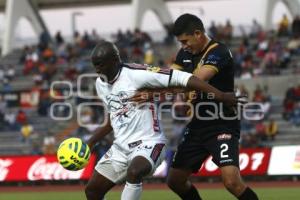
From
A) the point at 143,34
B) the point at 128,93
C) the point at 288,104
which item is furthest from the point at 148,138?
the point at 143,34

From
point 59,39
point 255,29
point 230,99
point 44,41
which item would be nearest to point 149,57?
point 255,29

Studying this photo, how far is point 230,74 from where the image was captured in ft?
28.0

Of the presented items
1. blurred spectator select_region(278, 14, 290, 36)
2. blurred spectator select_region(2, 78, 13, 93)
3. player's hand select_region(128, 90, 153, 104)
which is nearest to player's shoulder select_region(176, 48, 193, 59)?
player's hand select_region(128, 90, 153, 104)

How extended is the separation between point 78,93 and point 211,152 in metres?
19.9

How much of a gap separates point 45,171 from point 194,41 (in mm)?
13683

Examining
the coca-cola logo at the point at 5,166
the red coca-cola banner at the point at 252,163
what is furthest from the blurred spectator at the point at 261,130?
the coca-cola logo at the point at 5,166

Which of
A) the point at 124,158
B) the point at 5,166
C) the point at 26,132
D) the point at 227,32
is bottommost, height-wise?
the point at 26,132

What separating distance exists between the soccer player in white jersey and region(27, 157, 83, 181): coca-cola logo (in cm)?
1295

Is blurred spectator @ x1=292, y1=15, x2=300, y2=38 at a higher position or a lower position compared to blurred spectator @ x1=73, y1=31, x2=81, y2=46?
higher

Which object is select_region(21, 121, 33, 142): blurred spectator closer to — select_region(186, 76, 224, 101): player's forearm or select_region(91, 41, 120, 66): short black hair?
select_region(91, 41, 120, 66): short black hair

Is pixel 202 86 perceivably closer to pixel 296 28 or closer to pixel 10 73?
pixel 296 28

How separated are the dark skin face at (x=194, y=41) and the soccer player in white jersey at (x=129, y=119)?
57 cm

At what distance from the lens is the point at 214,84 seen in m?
8.49

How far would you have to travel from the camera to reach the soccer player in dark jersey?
8.27 metres
